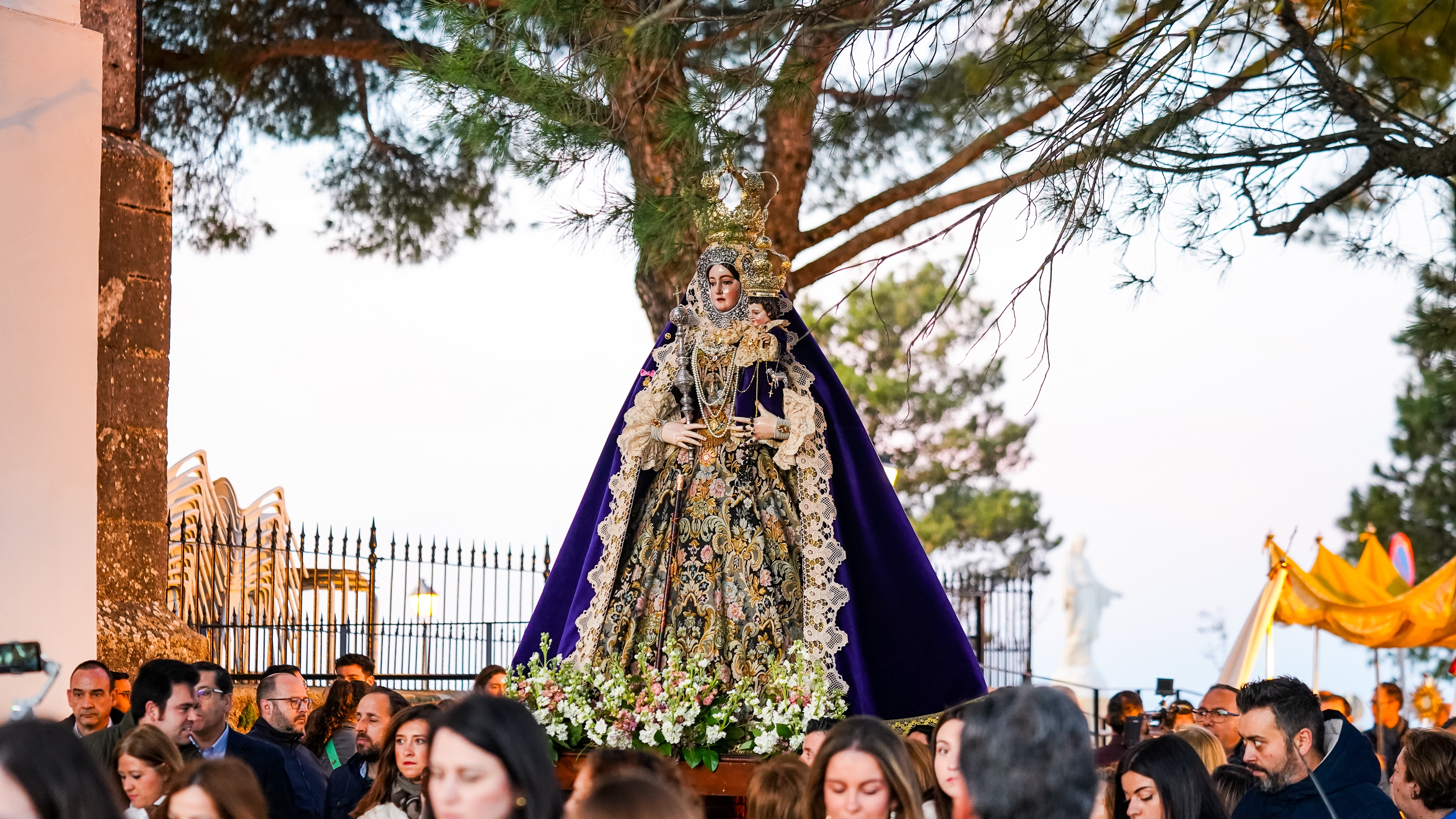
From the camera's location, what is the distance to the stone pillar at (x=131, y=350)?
8.53 m

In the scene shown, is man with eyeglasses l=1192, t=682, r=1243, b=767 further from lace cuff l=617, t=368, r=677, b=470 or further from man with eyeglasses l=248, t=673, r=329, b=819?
man with eyeglasses l=248, t=673, r=329, b=819

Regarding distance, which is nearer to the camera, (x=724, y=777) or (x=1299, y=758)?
(x=1299, y=758)

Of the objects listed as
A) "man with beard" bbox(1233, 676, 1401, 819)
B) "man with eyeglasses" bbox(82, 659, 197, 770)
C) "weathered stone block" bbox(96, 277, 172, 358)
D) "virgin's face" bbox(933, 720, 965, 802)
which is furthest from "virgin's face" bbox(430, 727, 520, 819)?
"weathered stone block" bbox(96, 277, 172, 358)

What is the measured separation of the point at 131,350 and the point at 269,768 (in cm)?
441

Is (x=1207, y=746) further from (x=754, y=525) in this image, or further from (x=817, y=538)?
(x=754, y=525)

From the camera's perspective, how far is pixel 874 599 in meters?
6.52

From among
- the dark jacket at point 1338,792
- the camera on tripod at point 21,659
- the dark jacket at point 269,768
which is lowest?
the dark jacket at point 269,768

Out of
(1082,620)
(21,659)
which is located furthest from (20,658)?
(1082,620)

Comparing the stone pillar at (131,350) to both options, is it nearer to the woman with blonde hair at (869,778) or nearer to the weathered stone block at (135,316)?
the weathered stone block at (135,316)

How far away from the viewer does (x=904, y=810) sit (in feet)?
10.8

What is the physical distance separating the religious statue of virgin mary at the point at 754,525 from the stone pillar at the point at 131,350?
306cm

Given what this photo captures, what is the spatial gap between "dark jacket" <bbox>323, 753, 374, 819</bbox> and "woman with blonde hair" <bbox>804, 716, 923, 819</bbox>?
2.46 metres

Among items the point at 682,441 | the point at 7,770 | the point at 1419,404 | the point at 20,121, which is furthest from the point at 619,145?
the point at 1419,404

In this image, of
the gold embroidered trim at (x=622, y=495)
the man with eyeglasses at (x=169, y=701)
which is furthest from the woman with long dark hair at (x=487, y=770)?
the gold embroidered trim at (x=622, y=495)
